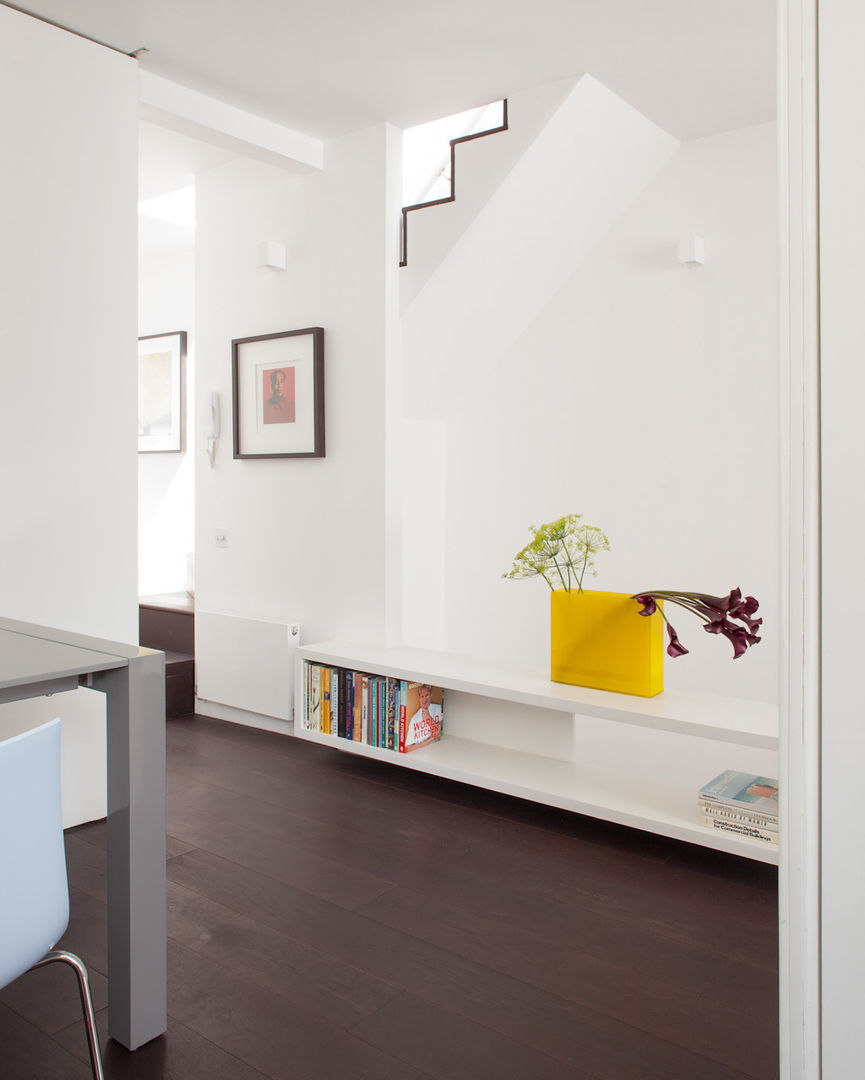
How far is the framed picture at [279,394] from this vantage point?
3725mm

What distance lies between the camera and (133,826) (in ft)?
5.53

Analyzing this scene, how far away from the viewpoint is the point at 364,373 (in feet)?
11.8

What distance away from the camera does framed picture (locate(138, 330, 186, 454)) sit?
17.7 ft

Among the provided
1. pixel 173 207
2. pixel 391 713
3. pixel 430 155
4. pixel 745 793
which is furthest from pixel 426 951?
pixel 173 207

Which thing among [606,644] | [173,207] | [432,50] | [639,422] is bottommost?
[606,644]

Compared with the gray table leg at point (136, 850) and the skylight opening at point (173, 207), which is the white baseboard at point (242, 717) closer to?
the gray table leg at point (136, 850)

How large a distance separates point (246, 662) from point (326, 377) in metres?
1.37

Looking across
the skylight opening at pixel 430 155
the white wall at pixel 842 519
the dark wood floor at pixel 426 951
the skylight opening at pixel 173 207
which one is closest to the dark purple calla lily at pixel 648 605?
the dark wood floor at pixel 426 951

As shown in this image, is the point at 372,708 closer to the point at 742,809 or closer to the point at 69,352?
the point at 742,809

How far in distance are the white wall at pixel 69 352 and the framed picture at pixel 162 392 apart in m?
2.57

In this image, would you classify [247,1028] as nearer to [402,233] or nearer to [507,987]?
[507,987]

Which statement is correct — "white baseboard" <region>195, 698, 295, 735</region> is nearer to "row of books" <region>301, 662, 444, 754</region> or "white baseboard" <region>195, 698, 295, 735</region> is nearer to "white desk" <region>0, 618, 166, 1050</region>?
"row of books" <region>301, 662, 444, 754</region>

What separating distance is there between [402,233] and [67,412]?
158 centimetres

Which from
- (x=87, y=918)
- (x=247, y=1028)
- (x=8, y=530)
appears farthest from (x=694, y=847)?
(x=8, y=530)
